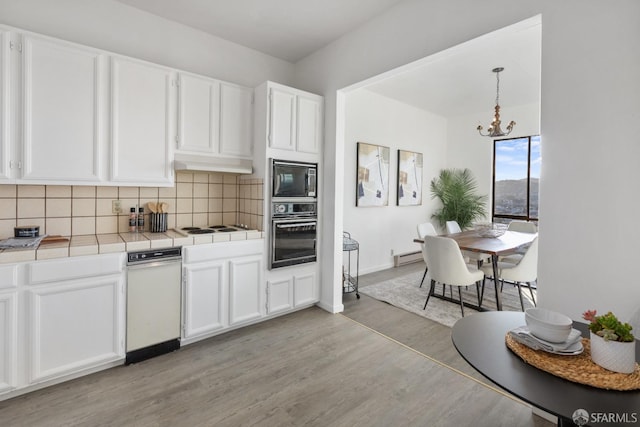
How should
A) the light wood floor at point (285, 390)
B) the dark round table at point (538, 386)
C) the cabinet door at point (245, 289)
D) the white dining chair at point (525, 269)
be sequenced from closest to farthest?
1. the dark round table at point (538, 386)
2. the light wood floor at point (285, 390)
3. the cabinet door at point (245, 289)
4. the white dining chair at point (525, 269)

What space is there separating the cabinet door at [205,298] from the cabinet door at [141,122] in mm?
834

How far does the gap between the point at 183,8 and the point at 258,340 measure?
118 inches

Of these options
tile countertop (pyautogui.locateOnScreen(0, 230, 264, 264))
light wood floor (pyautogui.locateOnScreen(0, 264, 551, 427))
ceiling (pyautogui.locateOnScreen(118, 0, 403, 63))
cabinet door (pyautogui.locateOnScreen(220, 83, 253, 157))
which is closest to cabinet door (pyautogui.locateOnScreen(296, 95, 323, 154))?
cabinet door (pyautogui.locateOnScreen(220, 83, 253, 157))

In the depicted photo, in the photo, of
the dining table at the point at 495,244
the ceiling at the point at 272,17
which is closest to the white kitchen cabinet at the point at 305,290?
the dining table at the point at 495,244

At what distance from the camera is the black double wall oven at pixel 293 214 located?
10.2 ft

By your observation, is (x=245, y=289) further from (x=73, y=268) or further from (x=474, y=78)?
(x=474, y=78)

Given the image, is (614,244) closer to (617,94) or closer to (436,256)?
(617,94)

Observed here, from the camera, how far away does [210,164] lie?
9.63 ft

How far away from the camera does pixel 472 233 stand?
4363 millimetres

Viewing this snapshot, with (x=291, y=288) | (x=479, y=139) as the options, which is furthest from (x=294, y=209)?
(x=479, y=139)

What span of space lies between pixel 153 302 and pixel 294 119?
6.92ft

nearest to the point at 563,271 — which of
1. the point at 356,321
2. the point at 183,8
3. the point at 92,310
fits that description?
the point at 356,321

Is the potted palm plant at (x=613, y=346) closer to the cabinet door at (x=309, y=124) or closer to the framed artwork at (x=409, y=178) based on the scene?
the cabinet door at (x=309, y=124)

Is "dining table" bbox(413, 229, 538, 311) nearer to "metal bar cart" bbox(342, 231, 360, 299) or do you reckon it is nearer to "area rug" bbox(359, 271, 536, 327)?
"area rug" bbox(359, 271, 536, 327)
